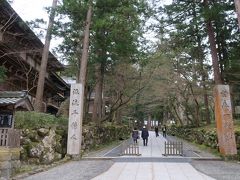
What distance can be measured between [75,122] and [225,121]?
844 cm

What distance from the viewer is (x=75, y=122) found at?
17.8m

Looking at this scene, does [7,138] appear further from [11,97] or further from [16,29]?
[16,29]

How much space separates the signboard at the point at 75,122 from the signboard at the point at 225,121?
26.0 ft

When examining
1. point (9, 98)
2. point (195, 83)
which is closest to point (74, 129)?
point (9, 98)

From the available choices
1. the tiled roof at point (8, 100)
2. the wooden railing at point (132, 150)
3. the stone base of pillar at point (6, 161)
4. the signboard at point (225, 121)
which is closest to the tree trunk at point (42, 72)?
the tiled roof at point (8, 100)

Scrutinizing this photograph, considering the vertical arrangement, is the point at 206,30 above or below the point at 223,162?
above

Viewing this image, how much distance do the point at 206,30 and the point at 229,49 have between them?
2.74 m

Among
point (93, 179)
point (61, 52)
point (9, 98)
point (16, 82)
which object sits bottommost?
point (93, 179)

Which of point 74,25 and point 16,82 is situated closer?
point 74,25

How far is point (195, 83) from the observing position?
3147 cm

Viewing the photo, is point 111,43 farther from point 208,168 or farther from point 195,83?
point 208,168

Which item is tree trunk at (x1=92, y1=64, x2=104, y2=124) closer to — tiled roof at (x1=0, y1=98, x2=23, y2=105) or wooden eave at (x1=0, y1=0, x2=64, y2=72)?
wooden eave at (x1=0, y1=0, x2=64, y2=72)

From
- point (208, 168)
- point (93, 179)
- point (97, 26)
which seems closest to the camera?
point (93, 179)

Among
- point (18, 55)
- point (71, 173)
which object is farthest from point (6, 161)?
point (18, 55)
